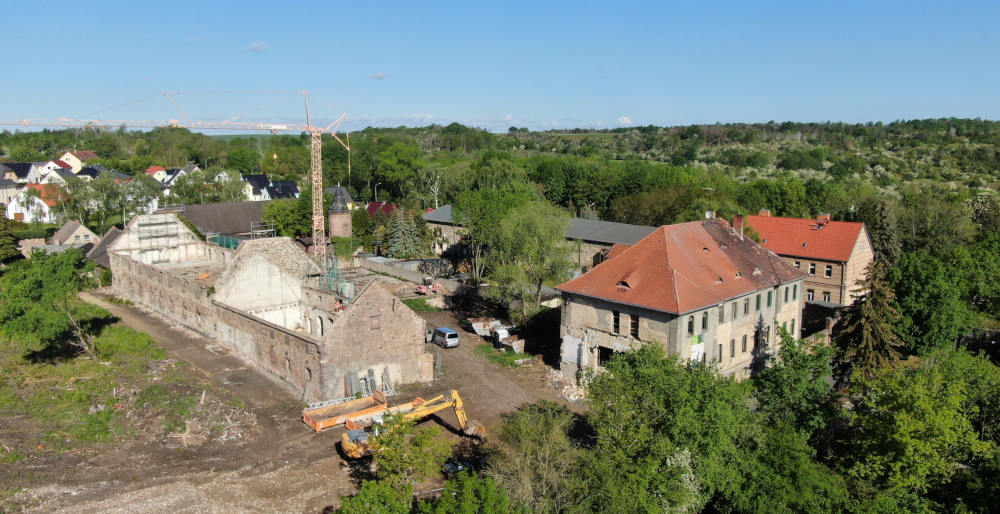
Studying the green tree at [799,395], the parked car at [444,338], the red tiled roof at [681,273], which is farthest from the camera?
the parked car at [444,338]

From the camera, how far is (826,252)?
160ft

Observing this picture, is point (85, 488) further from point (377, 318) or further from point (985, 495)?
point (985, 495)

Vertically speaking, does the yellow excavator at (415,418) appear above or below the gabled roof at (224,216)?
below

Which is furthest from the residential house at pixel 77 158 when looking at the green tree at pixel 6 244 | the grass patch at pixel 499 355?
the grass patch at pixel 499 355

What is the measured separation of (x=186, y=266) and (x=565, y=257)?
94.8ft

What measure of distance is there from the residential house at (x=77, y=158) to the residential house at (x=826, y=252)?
129 meters

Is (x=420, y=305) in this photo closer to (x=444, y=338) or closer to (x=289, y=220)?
(x=444, y=338)

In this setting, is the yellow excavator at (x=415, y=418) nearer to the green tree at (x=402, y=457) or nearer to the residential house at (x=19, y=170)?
the green tree at (x=402, y=457)

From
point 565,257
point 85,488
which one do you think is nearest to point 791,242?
point 565,257

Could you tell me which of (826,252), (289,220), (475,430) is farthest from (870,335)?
(289,220)

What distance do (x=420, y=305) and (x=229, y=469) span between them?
26.5 m

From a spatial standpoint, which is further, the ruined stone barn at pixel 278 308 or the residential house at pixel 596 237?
the residential house at pixel 596 237

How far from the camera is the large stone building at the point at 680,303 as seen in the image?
30.6 metres

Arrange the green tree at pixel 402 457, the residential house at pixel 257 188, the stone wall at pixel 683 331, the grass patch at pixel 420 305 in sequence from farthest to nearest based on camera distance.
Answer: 1. the residential house at pixel 257 188
2. the grass patch at pixel 420 305
3. the stone wall at pixel 683 331
4. the green tree at pixel 402 457
